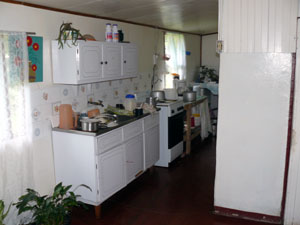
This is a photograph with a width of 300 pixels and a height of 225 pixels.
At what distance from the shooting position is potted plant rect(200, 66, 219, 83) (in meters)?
7.35

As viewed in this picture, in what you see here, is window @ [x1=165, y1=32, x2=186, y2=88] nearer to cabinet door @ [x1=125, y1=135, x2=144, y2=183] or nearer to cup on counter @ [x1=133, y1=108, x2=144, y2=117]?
cup on counter @ [x1=133, y1=108, x2=144, y2=117]

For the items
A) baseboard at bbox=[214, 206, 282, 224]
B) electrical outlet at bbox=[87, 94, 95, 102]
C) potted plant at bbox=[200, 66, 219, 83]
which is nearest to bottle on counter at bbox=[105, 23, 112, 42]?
electrical outlet at bbox=[87, 94, 95, 102]

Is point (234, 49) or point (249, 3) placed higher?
point (249, 3)

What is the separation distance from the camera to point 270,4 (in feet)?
8.87

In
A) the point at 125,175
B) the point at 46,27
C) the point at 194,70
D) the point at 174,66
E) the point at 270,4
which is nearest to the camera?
the point at 270,4

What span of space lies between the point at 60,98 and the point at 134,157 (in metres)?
1.13

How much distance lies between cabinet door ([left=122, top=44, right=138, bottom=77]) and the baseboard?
78.5 inches

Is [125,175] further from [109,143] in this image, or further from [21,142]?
[21,142]

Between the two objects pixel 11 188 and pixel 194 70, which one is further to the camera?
pixel 194 70

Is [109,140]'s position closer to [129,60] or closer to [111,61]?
[111,61]

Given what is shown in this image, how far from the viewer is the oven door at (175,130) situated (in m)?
4.49

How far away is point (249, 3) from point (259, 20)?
0.59 ft

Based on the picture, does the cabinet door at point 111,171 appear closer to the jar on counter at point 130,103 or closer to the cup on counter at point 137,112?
the cup on counter at point 137,112

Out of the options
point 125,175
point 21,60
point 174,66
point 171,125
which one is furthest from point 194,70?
point 21,60
